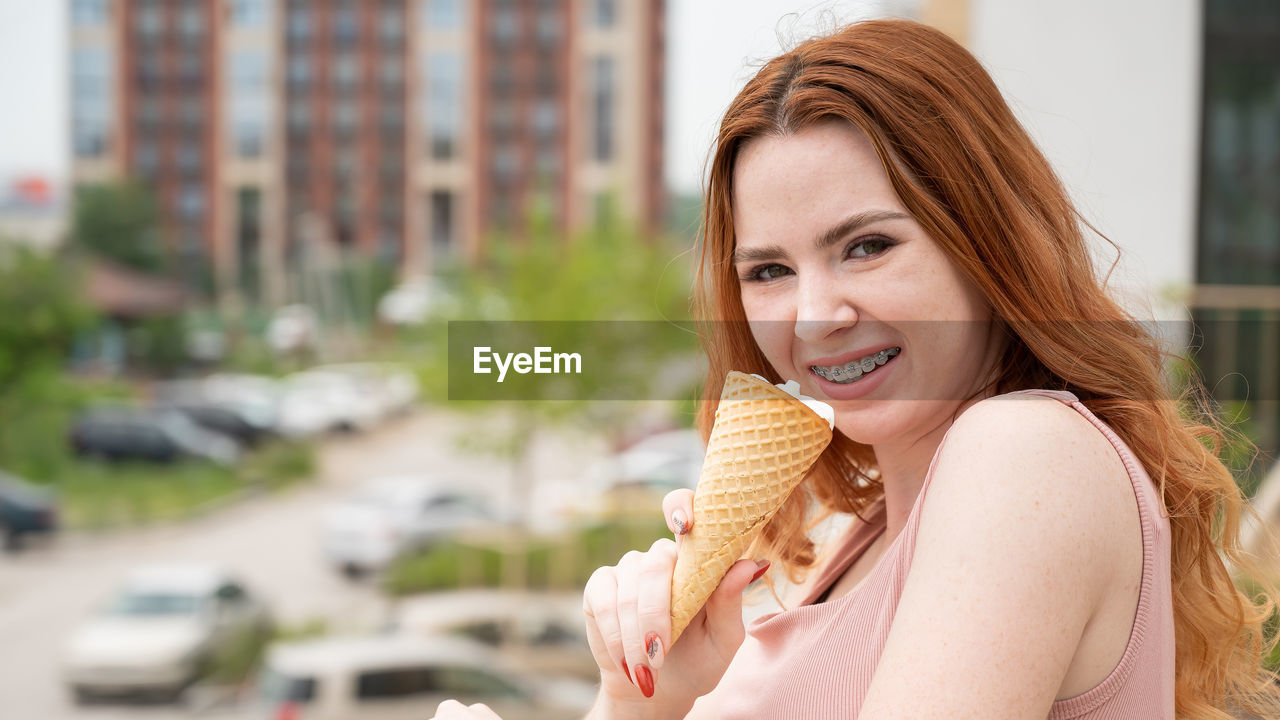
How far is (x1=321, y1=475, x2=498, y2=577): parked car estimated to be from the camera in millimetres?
13414

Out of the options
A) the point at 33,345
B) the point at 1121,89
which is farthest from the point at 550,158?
the point at 1121,89

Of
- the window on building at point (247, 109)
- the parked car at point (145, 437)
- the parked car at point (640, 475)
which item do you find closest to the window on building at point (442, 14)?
the window on building at point (247, 109)

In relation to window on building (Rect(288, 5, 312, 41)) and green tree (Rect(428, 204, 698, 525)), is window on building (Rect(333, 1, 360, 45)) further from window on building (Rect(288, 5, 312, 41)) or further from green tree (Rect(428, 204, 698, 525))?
green tree (Rect(428, 204, 698, 525))

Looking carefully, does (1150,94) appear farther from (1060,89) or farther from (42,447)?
(42,447)

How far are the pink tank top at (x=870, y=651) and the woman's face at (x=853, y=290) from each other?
0.07 meters

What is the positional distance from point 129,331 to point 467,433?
9.04m

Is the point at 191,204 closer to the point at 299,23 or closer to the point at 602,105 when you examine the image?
the point at 299,23

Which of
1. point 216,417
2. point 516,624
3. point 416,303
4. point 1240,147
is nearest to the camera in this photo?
point 1240,147

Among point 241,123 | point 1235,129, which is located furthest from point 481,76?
point 1235,129

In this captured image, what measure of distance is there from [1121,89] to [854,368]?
2.33m

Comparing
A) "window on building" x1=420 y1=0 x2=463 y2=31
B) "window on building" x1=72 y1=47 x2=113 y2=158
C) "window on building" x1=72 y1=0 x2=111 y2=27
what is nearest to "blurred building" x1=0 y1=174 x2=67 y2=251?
"window on building" x1=72 y1=47 x2=113 y2=158

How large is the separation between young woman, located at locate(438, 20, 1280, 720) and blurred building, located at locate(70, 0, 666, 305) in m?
22.6

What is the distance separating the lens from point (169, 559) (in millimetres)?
14328

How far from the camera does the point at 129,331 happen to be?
1702 centimetres
